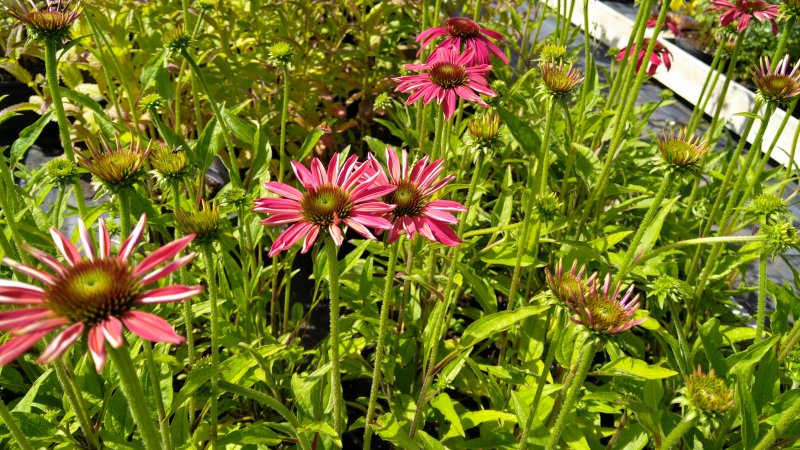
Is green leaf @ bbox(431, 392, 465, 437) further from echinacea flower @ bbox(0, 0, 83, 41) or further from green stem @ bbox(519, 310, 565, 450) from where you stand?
echinacea flower @ bbox(0, 0, 83, 41)

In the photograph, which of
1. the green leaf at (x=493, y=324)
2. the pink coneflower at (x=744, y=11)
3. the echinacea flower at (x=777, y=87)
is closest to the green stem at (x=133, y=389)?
the green leaf at (x=493, y=324)

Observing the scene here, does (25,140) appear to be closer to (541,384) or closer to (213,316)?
(213,316)

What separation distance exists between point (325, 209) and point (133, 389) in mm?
303

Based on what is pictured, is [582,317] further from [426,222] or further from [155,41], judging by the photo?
[155,41]

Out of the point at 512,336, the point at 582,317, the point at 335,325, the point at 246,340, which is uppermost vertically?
the point at 582,317

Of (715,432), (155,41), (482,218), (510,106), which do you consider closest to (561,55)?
(482,218)

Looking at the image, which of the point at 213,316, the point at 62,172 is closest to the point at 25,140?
the point at 62,172

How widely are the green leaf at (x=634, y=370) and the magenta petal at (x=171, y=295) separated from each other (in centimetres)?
77

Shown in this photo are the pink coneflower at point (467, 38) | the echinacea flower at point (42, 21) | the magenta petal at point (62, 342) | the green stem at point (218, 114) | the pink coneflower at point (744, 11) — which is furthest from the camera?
the pink coneflower at point (744, 11)

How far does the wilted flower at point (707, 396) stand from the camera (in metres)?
0.77

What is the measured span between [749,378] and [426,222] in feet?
2.34

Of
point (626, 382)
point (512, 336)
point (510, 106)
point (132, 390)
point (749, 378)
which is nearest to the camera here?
point (132, 390)

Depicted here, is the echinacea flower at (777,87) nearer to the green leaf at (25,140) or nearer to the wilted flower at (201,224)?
the wilted flower at (201,224)

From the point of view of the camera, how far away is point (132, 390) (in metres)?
0.61
